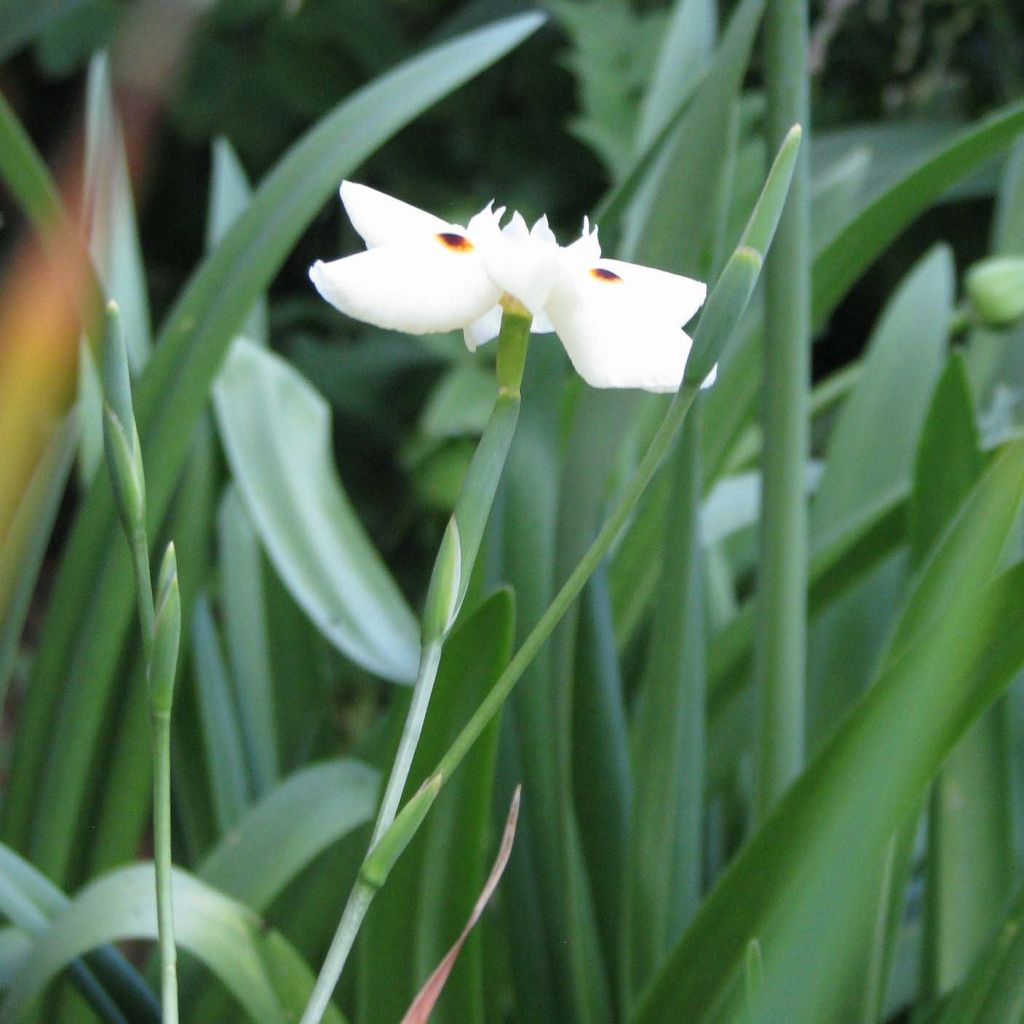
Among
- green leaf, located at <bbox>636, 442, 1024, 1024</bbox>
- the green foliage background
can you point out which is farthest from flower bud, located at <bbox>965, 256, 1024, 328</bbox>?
green leaf, located at <bbox>636, 442, 1024, 1024</bbox>

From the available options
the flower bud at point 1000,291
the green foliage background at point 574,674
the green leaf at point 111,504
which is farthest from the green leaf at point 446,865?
the flower bud at point 1000,291

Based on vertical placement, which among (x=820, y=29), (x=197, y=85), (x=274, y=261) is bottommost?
(x=274, y=261)

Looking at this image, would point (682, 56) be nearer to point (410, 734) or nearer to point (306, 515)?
point (306, 515)

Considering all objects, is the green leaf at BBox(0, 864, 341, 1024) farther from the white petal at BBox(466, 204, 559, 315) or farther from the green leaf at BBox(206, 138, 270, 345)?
the green leaf at BBox(206, 138, 270, 345)

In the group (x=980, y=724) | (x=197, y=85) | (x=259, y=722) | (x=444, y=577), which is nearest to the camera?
(x=444, y=577)

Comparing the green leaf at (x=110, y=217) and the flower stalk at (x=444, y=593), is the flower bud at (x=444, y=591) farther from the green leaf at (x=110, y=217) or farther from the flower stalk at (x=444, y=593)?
the green leaf at (x=110, y=217)

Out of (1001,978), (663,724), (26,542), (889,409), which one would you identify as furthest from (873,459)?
(26,542)

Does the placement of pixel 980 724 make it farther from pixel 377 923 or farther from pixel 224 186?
pixel 224 186

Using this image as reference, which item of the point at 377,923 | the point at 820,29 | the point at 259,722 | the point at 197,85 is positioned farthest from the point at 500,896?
the point at 197,85
